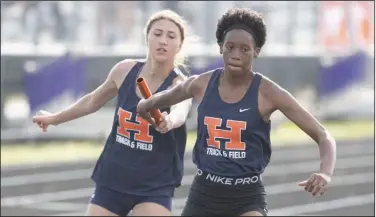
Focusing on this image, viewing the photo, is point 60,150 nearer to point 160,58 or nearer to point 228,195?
point 160,58

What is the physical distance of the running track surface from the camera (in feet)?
40.5

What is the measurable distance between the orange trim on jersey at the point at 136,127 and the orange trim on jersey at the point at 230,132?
3.25ft

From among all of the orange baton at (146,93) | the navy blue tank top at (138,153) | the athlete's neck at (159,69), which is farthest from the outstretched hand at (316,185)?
the athlete's neck at (159,69)

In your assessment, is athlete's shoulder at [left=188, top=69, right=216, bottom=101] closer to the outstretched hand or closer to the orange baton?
the orange baton

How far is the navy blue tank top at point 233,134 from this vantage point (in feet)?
18.1

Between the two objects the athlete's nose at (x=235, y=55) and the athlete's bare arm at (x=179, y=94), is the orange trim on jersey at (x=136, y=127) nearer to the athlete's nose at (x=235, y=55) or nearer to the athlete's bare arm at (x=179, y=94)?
the athlete's bare arm at (x=179, y=94)

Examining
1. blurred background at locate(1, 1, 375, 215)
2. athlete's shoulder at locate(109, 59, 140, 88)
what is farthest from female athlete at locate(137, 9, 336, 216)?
blurred background at locate(1, 1, 375, 215)

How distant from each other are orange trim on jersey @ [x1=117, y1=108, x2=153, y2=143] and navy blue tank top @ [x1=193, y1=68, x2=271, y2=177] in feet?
3.02

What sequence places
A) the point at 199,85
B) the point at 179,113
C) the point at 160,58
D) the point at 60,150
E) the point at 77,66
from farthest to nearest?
the point at 77,66
the point at 60,150
the point at 160,58
the point at 179,113
the point at 199,85

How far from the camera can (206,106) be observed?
5566mm

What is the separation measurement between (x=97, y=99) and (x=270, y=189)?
7.76 meters

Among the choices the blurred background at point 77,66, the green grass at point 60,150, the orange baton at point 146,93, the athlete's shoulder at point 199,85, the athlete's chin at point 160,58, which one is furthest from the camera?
the green grass at point 60,150

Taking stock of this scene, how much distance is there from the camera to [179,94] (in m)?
5.86

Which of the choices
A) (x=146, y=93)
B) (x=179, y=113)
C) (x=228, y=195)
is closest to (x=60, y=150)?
(x=179, y=113)
